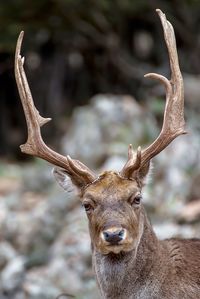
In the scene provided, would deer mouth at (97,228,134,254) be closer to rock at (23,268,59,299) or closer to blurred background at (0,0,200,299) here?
blurred background at (0,0,200,299)

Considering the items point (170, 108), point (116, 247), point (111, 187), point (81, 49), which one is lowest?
point (116, 247)

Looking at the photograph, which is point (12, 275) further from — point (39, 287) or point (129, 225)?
point (129, 225)

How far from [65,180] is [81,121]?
12.5m

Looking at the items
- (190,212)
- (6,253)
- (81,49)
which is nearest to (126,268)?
(6,253)

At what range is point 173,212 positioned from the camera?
15789mm

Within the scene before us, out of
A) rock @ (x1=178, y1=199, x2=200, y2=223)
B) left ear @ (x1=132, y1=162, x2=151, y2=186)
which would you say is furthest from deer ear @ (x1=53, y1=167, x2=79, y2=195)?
rock @ (x1=178, y1=199, x2=200, y2=223)

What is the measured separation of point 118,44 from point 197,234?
507 inches

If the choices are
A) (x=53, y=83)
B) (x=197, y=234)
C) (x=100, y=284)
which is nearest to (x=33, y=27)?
(x=53, y=83)

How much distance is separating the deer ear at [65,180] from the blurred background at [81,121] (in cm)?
66

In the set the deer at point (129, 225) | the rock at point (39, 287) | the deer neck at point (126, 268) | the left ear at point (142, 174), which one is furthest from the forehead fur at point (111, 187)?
the rock at point (39, 287)

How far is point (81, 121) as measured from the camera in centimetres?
2150

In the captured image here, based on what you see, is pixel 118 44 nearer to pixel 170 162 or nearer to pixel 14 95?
pixel 14 95

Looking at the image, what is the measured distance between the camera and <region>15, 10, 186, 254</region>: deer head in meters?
8.32

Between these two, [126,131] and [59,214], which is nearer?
[59,214]
